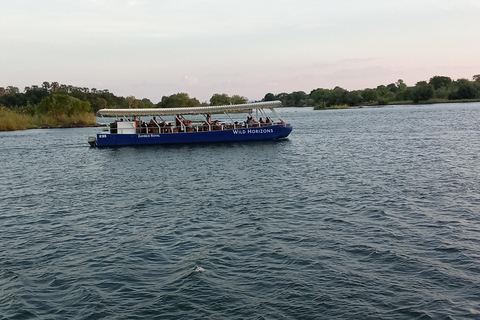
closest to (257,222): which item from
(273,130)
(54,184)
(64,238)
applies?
(64,238)

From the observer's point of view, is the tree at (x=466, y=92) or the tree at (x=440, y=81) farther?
the tree at (x=440, y=81)

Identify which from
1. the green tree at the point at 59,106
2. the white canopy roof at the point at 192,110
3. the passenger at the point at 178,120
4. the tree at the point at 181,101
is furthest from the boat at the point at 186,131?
the tree at the point at 181,101

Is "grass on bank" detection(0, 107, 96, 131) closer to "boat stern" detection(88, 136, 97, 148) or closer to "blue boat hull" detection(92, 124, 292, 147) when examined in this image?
"boat stern" detection(88, 136, 97, 148)

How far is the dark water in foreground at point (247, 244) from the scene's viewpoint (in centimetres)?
1041

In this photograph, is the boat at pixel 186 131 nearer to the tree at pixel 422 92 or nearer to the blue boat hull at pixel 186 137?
the blue boat hull at pixel 186 137

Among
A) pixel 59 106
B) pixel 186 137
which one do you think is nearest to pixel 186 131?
pixel 186 137

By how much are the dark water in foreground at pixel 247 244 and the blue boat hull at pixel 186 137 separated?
19450 millimetres

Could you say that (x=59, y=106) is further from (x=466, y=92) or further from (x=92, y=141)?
(x=466, y=92)

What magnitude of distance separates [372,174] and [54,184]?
66.2ft

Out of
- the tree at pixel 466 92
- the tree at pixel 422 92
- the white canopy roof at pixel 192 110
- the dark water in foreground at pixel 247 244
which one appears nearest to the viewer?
the dark water in foreground at pixel 247 244

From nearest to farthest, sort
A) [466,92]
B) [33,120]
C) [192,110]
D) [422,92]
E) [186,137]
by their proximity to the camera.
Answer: [186,137] < [192,110] < [33,120] < [466,92] < [422,92]

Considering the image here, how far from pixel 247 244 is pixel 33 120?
10307 centimetres

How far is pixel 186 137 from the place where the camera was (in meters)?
49.7

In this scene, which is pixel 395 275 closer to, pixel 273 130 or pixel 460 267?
pixel 460 267
